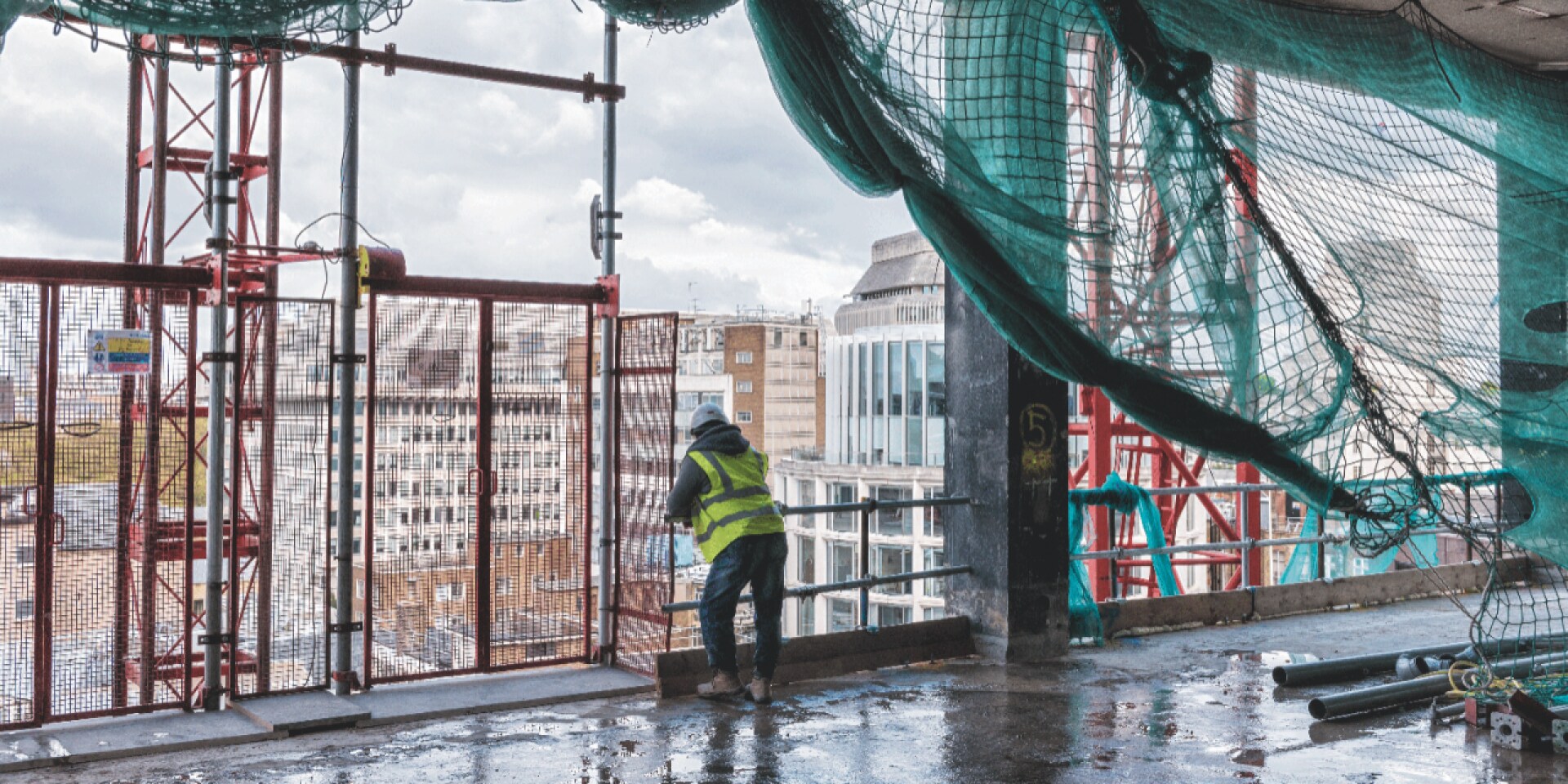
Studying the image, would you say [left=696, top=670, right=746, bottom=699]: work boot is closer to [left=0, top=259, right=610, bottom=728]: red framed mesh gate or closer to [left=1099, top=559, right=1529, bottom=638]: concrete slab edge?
[left=0, top=259, right=610, bottom=728]: red framed mesh gate

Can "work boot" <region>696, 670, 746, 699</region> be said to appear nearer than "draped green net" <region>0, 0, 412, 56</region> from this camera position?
No

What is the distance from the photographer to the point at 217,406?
7523 mm

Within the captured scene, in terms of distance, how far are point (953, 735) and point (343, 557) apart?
385cm

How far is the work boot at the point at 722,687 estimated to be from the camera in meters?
8.20

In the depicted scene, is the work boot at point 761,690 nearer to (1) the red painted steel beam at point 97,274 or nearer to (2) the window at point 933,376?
(1) the red painted steel beam at point 97,274

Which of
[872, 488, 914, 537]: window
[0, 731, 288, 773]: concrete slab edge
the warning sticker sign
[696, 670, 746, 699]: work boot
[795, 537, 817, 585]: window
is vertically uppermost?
the warning sticker sign

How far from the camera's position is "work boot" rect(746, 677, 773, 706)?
8156mm

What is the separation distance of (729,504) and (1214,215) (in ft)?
11.9

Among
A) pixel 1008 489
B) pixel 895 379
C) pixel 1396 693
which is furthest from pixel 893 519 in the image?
pixel 1396 693

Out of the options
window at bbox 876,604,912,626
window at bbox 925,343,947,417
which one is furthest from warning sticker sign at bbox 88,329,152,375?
window at bbox 876,604,912,626

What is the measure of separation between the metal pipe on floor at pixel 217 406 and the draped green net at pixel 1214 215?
360 centimetres

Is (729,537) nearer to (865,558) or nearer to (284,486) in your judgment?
(865,558)

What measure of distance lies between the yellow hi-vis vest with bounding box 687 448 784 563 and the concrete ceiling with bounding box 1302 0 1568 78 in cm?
497

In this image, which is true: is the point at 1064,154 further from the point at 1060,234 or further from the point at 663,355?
the point at 663,355
